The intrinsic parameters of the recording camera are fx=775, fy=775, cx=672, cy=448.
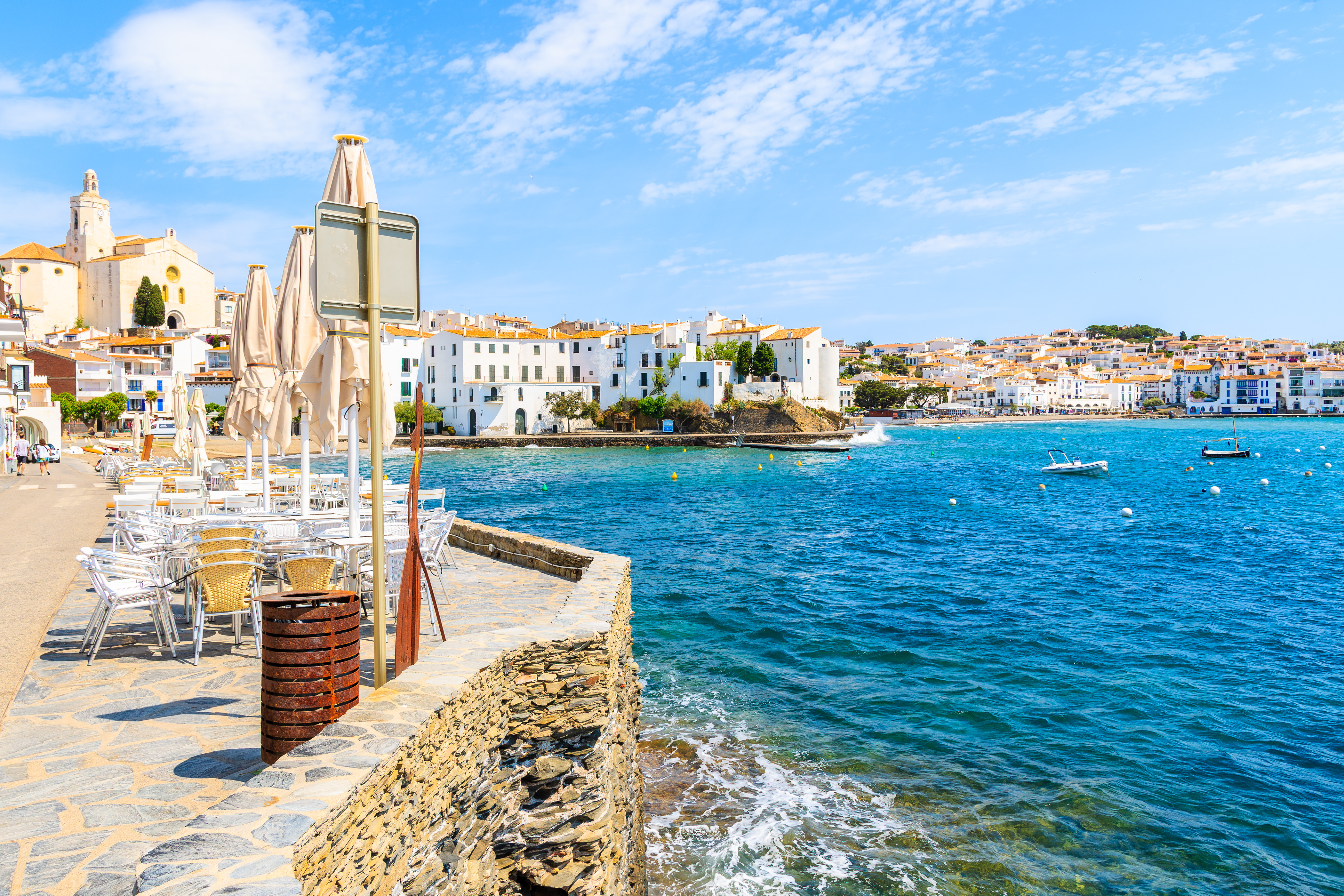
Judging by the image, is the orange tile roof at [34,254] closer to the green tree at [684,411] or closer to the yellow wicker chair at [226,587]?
the green tree at [684,411]

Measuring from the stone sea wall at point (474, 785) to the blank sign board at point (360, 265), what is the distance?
208 centimetres

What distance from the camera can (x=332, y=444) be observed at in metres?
8.72

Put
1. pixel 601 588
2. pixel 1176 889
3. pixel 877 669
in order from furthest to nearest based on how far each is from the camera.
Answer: pixel 877 669
pixel 601 588
pixel 1176 889

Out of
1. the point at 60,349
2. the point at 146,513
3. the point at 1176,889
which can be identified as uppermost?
the point at 60,349

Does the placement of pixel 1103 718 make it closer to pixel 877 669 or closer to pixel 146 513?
pixel 877 669

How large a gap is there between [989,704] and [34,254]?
4791 inches

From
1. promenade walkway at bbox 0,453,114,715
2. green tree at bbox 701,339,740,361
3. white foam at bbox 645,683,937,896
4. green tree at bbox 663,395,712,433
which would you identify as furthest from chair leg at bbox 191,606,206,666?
green tree at bbox 701,339,740,361

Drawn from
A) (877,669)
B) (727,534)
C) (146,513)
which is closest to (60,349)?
(727,534)

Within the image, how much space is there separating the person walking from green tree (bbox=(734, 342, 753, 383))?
6182cm

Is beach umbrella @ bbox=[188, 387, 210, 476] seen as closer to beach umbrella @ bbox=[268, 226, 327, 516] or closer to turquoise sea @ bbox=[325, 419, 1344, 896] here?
beach umbrella @ bbox=[268, 226, 327, 516]

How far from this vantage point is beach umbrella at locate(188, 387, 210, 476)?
17.1 m

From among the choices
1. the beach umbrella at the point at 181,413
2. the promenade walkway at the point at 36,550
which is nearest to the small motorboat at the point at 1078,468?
the beach umbrella at the point at 181,413

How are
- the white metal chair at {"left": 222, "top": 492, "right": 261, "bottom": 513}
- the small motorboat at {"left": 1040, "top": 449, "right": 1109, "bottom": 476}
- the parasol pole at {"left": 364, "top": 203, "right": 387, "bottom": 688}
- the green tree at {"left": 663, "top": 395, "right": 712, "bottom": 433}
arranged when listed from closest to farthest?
the parasol pole at {"left": 364, "top": 203, "right": 387, "bottom": 688}, the white metal chair at {"left": 222, "top": 492, "right": 261, "bottom": 513}, the small motorboat at {"left": 1040, "top": 449, "right": 1109, "bottom": 476}, the green tree at {"left": 663, "top": 395, "right": 712, "bottom": 433}

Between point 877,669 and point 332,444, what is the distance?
29.5 feet
